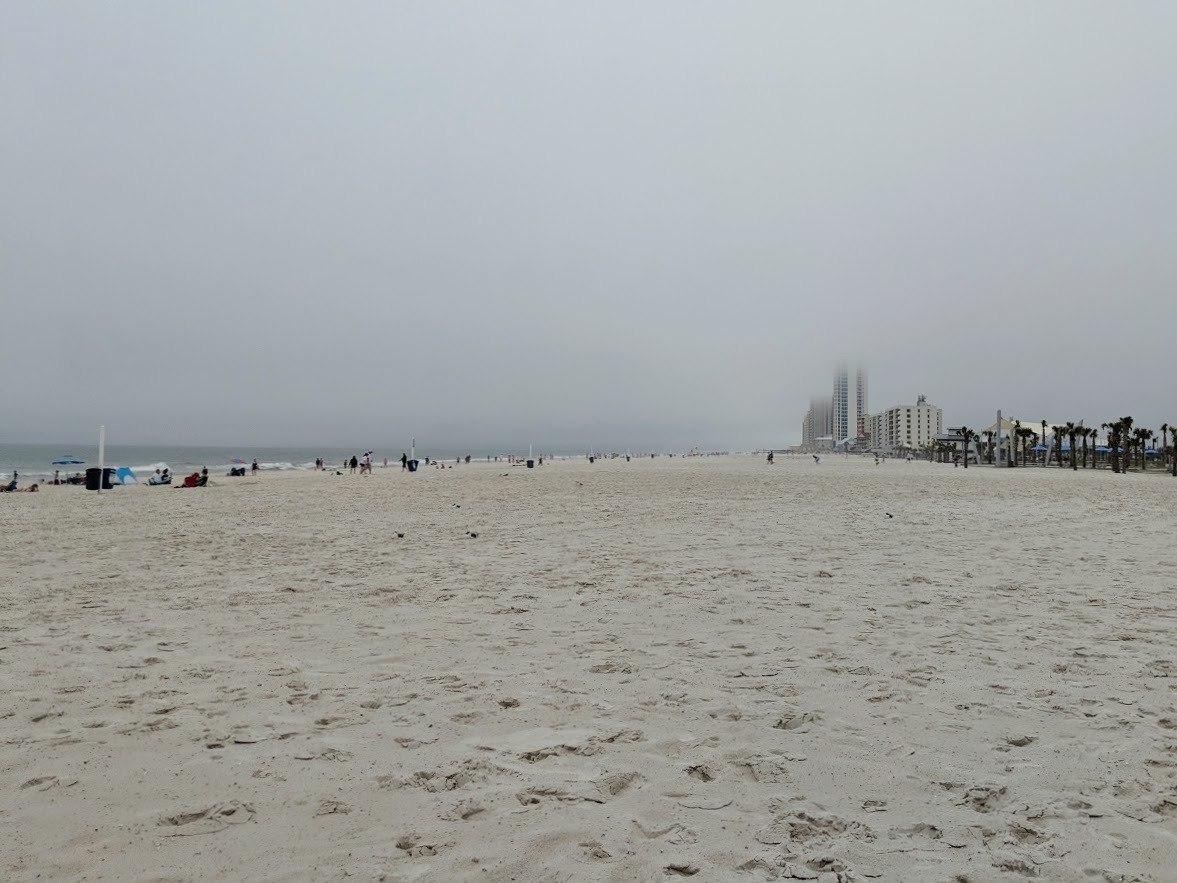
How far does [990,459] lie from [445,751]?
92566 mm

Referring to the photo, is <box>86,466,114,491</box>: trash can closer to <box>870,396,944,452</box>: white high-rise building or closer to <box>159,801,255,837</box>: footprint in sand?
<box>159,801,255,837</box>: footprint in sand

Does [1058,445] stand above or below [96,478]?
above

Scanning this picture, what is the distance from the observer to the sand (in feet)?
8.34

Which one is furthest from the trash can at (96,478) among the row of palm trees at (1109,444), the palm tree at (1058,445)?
the palm tree at (1058,445)

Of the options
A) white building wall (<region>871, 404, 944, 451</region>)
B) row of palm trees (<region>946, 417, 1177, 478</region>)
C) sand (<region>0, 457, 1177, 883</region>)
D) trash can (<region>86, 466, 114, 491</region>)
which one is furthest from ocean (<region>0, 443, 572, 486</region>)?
white building wall (<region>871, 404, 944, 451</region>)

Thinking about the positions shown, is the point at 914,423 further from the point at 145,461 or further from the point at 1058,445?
the point at 145,461

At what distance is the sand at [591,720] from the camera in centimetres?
254

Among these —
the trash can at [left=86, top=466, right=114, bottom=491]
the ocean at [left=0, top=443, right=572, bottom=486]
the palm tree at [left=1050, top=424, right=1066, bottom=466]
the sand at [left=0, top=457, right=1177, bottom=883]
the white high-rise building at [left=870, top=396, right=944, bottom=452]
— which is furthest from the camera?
the white high-rise building at [left=870, top=396, right=944, bottom=452]

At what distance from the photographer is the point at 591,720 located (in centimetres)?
375

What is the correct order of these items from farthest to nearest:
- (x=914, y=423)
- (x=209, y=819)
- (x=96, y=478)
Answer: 1. (x=914, y=423)
2. (x=96, y=478)
3. (x=209, y=819)

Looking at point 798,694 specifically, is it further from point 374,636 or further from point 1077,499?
point 1077,499

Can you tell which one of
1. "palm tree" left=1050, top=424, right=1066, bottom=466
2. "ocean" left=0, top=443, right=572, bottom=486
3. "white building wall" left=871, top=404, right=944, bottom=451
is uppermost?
"white building wall" left=871, top=404, right=944, bottom=451

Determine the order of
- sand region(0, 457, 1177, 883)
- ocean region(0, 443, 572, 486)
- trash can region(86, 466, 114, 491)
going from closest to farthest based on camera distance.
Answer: sand region(0, 457, 1177, 883) < trash can region(86, 466, 114, 491) < ocean region(0, 443, 572, 486)

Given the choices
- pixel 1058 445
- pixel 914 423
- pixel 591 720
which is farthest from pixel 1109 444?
pixel 914 423
